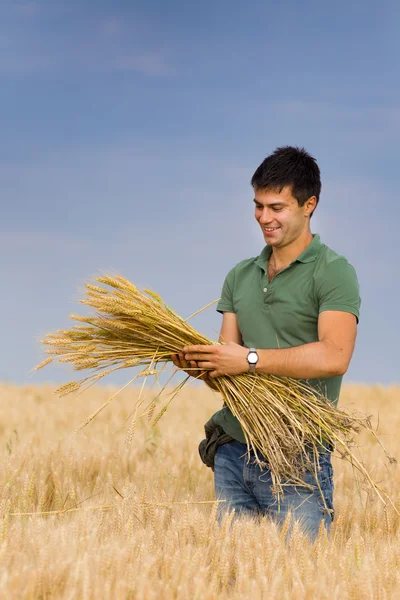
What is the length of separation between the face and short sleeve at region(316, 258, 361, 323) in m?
0.24

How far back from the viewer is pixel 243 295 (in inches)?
139

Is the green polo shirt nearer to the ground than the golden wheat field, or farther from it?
farther from it

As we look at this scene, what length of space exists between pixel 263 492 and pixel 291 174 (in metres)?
1.46

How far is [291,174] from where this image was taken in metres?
3.26

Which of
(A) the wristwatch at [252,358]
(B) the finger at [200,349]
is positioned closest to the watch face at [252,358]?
(A) the wristwatch at [252,358]

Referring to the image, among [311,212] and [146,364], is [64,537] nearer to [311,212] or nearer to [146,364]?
[146,364]

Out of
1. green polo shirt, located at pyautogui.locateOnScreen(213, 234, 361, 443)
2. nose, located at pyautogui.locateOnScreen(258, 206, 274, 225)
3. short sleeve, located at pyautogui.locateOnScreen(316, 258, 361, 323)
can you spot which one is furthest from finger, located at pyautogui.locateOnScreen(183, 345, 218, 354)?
nose, located at pyautogui.locateOnScreen(258, 206, 274, 225)

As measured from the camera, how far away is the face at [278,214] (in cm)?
325

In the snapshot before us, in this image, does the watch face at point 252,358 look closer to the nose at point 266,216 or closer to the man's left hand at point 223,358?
the man's left hand at point 223,358

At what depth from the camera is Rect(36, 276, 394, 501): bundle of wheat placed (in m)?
3.21

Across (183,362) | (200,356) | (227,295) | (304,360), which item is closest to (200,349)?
(200,356)

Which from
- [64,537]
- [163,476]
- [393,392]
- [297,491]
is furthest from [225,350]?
[393,392]

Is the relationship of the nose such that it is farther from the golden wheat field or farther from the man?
the golden wheat field

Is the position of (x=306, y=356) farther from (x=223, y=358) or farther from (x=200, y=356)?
(x=200, y=356)
